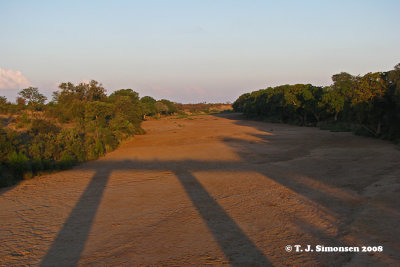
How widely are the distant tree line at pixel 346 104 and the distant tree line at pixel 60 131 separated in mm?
17985

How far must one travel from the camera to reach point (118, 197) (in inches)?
336

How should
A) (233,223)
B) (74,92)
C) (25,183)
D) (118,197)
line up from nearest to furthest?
1. (233,223)
2. (118,197)
3. (25,183)
4. (74,92)

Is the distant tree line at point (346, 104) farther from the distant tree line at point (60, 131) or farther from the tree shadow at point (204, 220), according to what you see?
the distant tree line at point (60, 131)

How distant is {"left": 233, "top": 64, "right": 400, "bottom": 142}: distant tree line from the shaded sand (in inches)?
302

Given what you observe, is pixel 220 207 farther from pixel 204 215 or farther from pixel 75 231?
pixel 75 231

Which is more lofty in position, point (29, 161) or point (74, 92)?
point (74, 92)

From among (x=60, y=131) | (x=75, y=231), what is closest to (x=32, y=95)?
(x=60, y=131)

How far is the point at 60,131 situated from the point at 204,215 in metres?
14.2

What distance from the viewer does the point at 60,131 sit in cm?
1766

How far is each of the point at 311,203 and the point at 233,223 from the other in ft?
8.32

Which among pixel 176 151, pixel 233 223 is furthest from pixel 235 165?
pixel 233 223

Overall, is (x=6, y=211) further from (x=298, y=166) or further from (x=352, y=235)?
(x=298, y=166)

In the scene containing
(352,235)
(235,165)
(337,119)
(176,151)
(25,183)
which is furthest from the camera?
(337,119)

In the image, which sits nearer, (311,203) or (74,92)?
(311,203)
